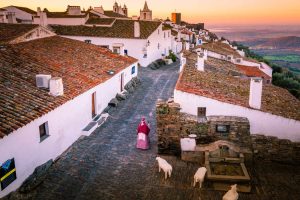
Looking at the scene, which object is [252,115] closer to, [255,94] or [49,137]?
[255,94]

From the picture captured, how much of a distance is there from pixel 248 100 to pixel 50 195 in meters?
10.6

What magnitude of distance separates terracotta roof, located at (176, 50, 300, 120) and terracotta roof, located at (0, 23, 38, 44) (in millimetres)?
12654

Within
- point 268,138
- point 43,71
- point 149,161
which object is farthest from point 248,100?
point 43,71

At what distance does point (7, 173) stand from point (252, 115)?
1091cm

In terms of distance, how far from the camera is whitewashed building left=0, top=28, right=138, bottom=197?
11.5m

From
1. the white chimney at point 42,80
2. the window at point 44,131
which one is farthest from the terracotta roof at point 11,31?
the window at point 44,131

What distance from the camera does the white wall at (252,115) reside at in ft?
49.7

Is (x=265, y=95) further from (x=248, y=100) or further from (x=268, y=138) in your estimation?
(x=268, y=138)

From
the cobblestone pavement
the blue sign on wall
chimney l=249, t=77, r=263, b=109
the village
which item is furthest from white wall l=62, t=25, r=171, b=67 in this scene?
the blue sign on wall

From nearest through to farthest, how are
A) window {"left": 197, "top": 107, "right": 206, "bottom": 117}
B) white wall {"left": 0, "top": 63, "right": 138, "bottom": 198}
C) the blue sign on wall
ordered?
the blue sign on wall → white wall {"left": 0, "top": 63, "right": 138, "bottom": 198} → window {"left": 197, "top": 107, "right": 206, "bottom": 117}

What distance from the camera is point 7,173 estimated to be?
1096 cm

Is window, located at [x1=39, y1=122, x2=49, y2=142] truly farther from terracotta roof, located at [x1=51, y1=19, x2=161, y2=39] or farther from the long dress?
terracotta roof, located at [x1=51, y1=19, x2=161, y2=39]

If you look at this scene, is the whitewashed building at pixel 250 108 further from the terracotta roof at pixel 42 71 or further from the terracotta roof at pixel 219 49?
the terracotta roof at pixel 219 49

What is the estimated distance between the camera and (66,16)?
45.7 m
